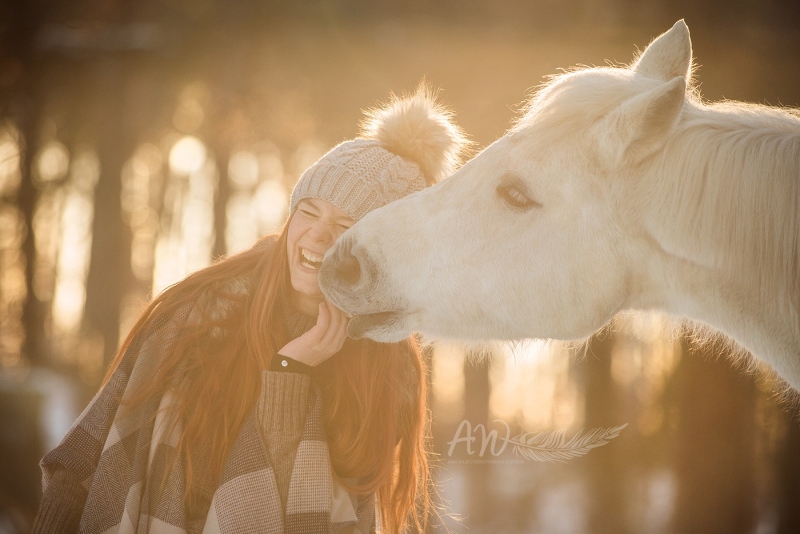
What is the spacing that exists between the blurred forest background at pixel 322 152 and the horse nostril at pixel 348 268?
652 millimetres

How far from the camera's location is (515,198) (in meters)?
1.57

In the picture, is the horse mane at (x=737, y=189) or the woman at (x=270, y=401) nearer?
the horse mane at (x=737, y=189)

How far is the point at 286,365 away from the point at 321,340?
0.46 ft

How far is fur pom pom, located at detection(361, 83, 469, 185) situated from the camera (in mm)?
1883

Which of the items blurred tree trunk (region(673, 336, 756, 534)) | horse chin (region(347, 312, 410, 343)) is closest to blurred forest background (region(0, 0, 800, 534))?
blurred tree trunk (region(673, 336, 756, 534))

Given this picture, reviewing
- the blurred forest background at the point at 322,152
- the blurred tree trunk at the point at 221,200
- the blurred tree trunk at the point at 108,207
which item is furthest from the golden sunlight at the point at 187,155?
the blurred tree trunk at the point at 108,207

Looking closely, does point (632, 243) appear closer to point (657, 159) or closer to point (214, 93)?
point (657, 159)

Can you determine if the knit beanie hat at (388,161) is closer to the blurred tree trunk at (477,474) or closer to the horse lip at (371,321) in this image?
the horse lip at (371,321)

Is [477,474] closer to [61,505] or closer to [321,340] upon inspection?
[321,340]

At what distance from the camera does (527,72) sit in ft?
9.95

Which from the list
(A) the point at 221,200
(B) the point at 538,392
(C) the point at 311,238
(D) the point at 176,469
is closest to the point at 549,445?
(B) the point at 538,392

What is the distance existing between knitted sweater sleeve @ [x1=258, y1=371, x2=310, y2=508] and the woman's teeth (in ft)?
1.19

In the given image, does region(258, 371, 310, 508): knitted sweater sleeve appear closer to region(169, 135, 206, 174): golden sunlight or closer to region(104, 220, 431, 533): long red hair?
region(104, 220, 431, 533): long red hair

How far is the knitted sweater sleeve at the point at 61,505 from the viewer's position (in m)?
1.60
